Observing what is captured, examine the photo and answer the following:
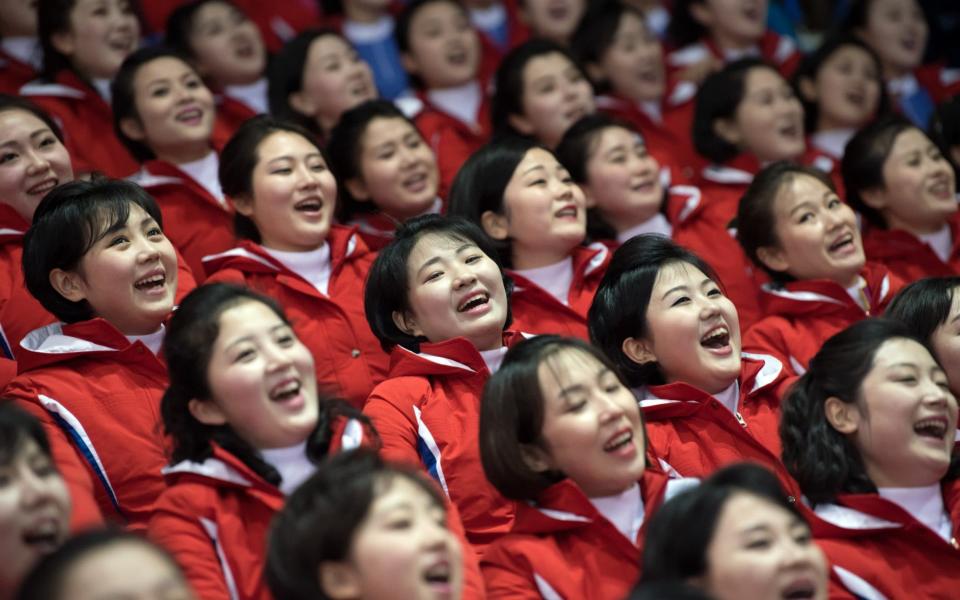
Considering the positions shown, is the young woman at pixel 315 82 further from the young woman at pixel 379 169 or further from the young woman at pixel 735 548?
the young woman at pixel 735 548

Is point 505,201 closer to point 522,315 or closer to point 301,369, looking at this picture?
point 522,315

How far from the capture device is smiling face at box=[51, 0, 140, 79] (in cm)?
405

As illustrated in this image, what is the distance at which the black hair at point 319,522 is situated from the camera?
1.95m

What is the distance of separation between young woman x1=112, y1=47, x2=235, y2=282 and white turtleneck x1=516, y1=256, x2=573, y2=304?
91 centimetres

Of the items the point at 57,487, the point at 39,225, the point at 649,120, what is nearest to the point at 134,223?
the point at 39,225

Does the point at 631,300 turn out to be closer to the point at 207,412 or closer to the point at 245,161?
the point at 207,412

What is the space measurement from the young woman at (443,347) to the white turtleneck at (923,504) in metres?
0.81

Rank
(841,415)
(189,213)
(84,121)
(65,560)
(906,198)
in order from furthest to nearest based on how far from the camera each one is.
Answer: (84,121)
(906,198)
(189,213)
(841,415)
(65,560)

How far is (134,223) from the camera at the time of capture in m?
2.88

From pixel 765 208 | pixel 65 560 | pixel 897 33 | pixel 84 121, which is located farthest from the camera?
pixel 897 33

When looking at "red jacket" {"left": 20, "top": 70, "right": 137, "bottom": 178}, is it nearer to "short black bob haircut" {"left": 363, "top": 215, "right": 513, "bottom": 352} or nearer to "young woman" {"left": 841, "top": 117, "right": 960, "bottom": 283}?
"short black bob haircut" {"left": 363, "top": 215, "right": 513, "bottom": 352}

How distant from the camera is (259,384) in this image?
7.55 feet

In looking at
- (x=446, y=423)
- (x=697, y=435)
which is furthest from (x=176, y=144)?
(x=697, y=435)

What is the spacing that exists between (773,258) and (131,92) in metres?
1.96
